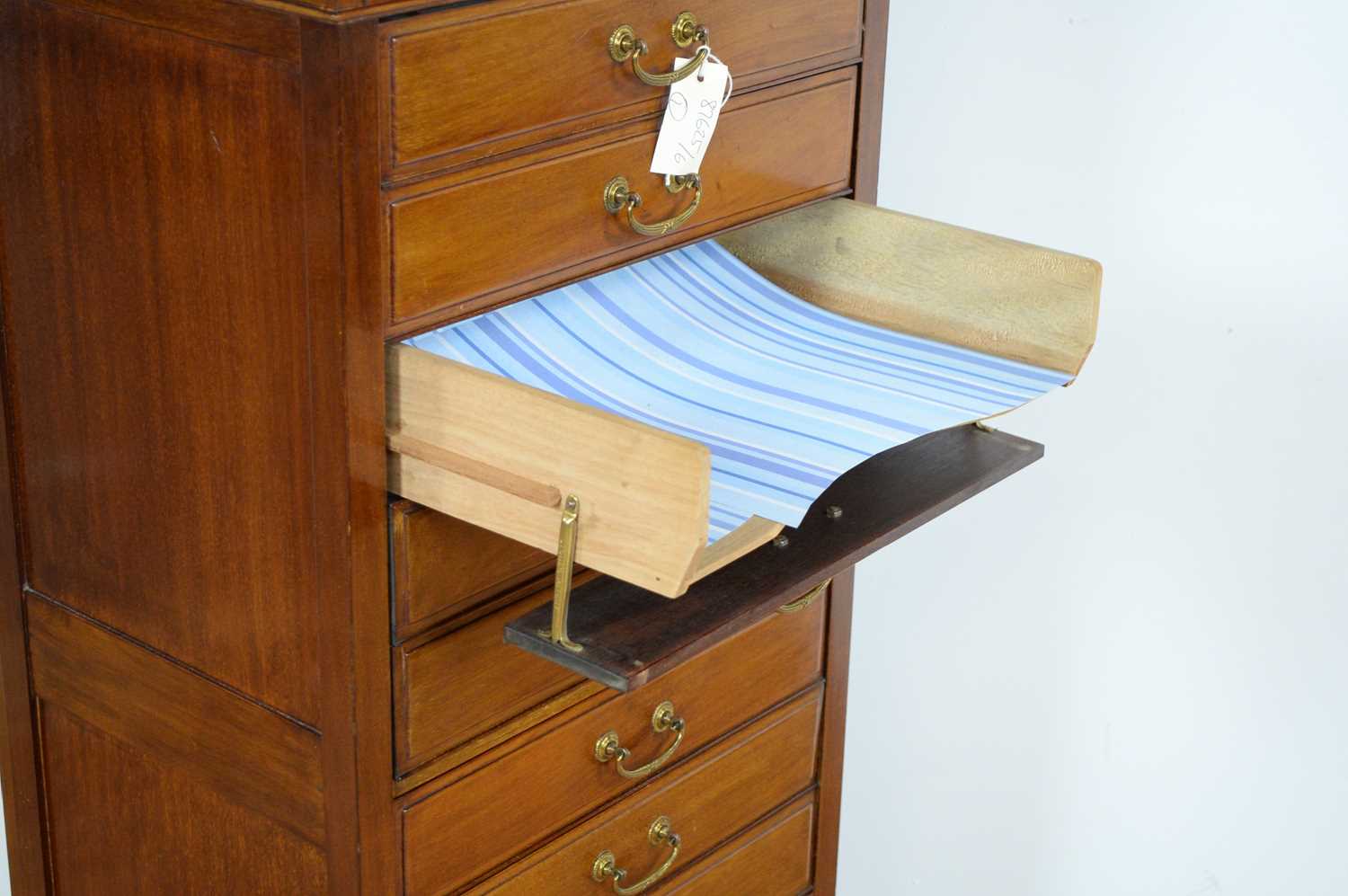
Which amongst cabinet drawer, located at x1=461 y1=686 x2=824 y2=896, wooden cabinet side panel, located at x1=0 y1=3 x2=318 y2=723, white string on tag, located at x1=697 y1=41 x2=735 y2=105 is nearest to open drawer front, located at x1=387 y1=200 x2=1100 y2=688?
wooden cabinet side panel, located at x1=0 y1=3 x2=318 y2=723

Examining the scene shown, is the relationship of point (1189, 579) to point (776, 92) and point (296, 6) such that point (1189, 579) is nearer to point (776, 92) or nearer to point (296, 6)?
point (776, 92)

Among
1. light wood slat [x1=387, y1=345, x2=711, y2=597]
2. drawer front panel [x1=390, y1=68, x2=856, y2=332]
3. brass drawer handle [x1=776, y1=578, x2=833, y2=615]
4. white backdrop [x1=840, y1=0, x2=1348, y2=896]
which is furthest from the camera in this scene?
white backdrop [x1=840, y1=0, x2=1348, y2=896]

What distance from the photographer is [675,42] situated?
4.72ft

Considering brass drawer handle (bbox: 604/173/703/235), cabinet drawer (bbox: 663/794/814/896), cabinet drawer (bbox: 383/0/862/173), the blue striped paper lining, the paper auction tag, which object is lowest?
cabinet drawer (bbox: 663/794/814/896)

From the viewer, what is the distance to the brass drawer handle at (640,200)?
143 centimetres

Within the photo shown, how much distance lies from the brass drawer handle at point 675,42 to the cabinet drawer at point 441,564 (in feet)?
1.12

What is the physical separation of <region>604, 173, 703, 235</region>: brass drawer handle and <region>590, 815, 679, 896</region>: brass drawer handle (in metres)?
0.53

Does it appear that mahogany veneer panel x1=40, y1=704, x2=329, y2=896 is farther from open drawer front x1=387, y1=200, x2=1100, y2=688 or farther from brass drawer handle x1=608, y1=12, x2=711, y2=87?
brass drawer handle x1=608, y1=12, x2=711, y2=87

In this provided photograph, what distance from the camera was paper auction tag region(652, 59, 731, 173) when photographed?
145 cm

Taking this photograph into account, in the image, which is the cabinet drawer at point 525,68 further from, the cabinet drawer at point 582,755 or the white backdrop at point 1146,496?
the white backdrop at point 1146,496

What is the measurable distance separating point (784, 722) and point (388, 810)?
0.51m

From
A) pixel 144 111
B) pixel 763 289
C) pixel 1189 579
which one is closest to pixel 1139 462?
pixel 1189 579

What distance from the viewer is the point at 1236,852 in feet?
7.47

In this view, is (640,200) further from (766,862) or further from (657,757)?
(766,862)
